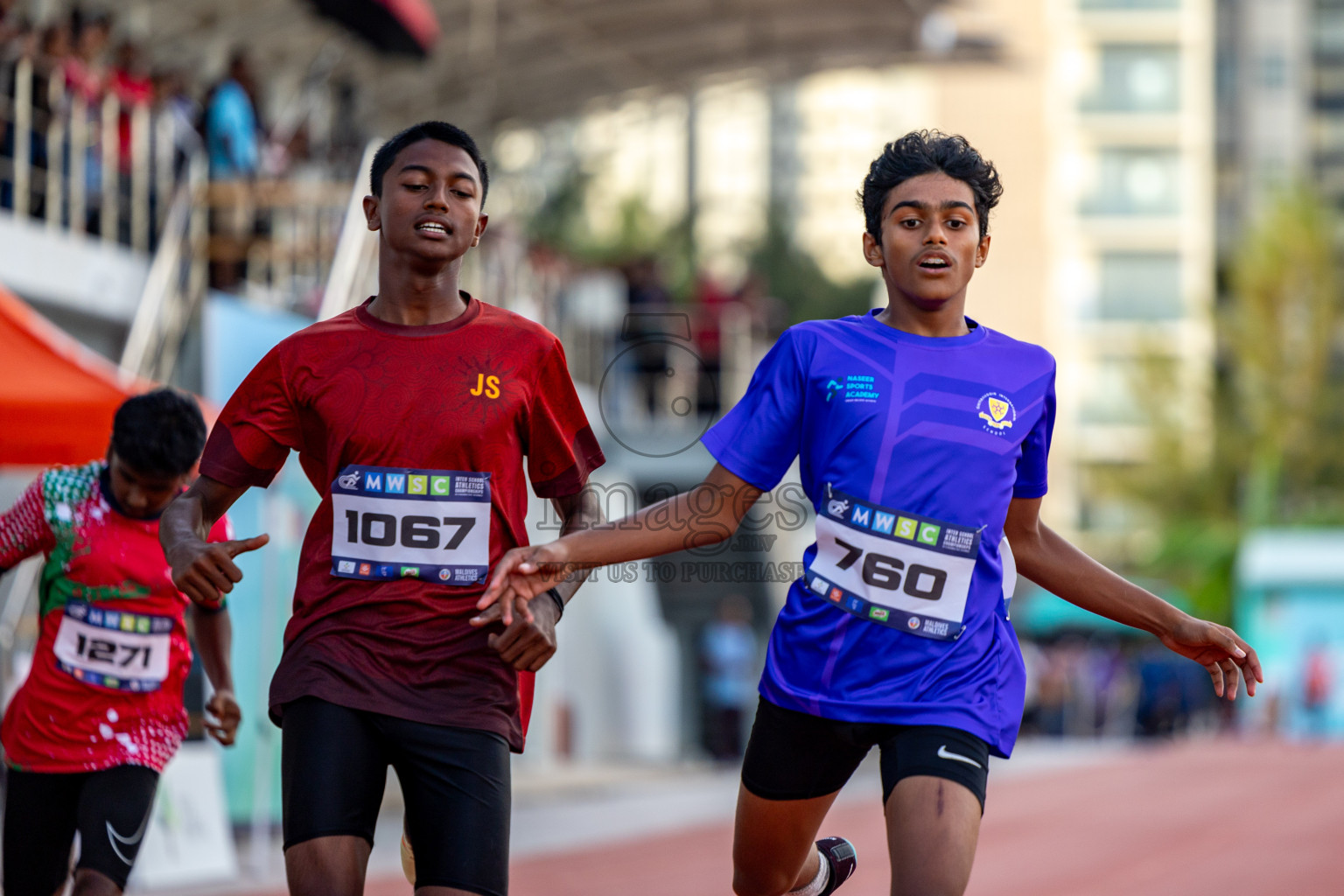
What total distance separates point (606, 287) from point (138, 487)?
16.6 m

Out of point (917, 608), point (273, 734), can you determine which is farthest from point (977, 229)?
point (273, 734)

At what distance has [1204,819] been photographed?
661 inches

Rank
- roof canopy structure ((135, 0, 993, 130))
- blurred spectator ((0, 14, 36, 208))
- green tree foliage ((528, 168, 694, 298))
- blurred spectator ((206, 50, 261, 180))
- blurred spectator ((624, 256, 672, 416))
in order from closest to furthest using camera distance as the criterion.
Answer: blurred spectator ((0, 14, 36, 208)) < blurred spectator ((206, 50, 261, 180)) < blurred spectator ((624, 256, 672, 416)) < roof canopy structure ((135, 0, 993, 130)) < green tree foliage ((528, 168, 694, 298))

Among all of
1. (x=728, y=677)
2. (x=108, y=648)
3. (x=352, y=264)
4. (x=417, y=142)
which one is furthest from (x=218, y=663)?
(x=728, y=677)

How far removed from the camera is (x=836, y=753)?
4.93 meters

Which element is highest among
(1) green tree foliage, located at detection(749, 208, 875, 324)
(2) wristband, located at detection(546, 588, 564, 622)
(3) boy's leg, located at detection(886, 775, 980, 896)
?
(1) green tree foliage, located at detection(749, 208, 875, 324)

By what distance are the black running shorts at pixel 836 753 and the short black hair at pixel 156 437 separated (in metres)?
1.92

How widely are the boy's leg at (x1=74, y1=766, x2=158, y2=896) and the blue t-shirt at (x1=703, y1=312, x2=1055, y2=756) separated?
1.95 metres

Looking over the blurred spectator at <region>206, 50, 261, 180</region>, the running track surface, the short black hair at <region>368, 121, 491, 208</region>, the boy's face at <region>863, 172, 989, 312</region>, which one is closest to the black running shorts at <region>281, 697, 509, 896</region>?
the short black hair at <region>368, 121, 491, 208</region>

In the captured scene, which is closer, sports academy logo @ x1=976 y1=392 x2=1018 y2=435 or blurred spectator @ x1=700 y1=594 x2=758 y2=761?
sports academy logo @ x1=976 y1=392 x2=1018 y2=435

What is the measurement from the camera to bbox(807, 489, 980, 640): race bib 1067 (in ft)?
15.5

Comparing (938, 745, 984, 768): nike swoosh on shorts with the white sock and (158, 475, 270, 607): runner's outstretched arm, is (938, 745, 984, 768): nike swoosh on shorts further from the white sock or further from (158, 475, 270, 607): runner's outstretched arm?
(158, 475, 270, 607): runner's outstretched arm

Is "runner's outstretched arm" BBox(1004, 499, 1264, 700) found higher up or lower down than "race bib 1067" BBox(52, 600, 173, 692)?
higher up

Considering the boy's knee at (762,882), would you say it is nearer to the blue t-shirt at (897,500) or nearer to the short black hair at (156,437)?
the blue t-shirt at (897,500)
